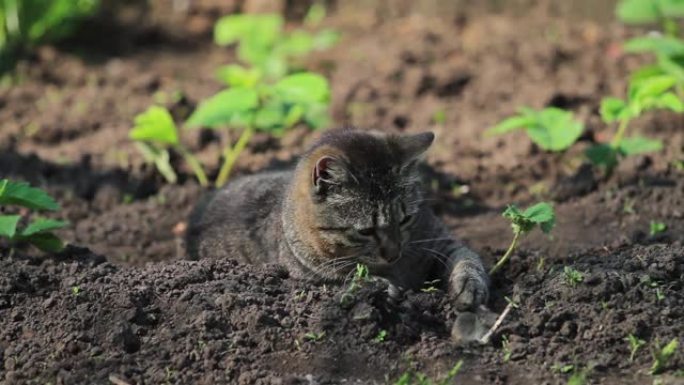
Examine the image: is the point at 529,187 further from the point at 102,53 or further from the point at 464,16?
the point at 102,53

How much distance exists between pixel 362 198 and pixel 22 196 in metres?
1.64

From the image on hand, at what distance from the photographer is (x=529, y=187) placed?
7.34m

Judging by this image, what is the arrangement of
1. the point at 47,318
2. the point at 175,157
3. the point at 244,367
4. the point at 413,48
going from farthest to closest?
the point at 413,48 < the point at 175,157 < the point at 47,318 < the point at 244,367

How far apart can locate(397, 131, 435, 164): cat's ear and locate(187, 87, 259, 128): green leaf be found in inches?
65.8

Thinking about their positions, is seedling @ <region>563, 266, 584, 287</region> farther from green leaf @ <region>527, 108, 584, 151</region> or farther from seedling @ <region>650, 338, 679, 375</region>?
green leaf @ <region>527, 108, 584, 151</region>

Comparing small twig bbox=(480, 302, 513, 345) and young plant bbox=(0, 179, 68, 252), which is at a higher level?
young plant bbox=(0, 179, 68, 252)

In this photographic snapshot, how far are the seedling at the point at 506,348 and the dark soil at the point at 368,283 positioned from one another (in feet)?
0.05

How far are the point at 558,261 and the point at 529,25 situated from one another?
4.43 meters

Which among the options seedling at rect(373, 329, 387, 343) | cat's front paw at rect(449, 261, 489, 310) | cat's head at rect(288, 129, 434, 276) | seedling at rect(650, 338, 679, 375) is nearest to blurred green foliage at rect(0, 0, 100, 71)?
cat's head at rect(288, 129, 434, 276)

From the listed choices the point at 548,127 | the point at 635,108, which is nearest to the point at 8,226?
the point at 548,127

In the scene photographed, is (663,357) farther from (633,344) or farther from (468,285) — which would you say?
(468,285)

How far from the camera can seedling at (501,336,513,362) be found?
A: 4719mm

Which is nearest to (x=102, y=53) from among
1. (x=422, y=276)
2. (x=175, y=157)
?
(x=175, y=157)

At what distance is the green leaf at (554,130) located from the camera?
6.86 metres
